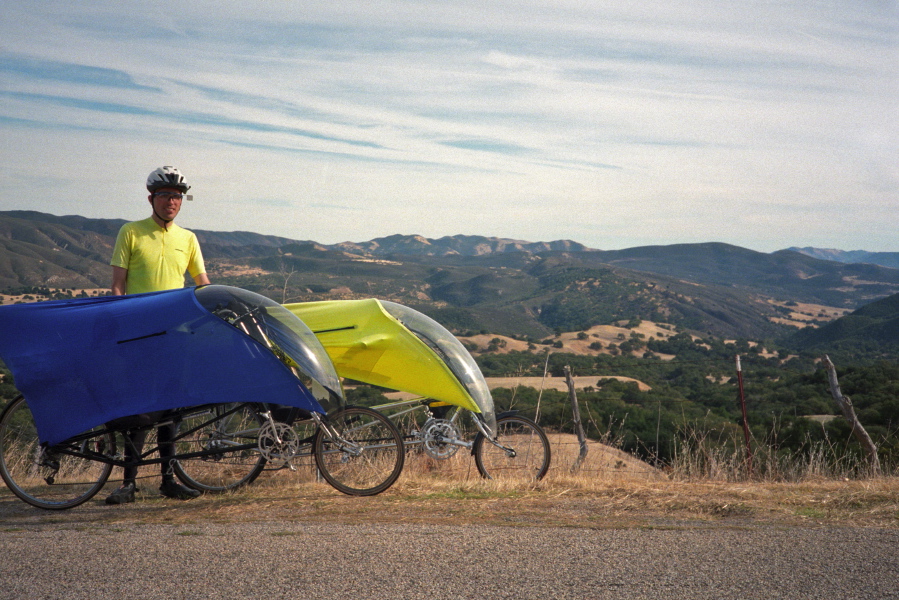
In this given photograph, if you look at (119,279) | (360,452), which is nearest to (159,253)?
(119,279)

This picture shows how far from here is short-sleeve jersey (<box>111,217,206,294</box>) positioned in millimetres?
5293

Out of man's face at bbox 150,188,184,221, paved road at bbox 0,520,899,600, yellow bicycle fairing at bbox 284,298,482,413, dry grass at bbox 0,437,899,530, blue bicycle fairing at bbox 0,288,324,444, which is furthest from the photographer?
yellow bicycle fairing at bbox 284,298,482,413

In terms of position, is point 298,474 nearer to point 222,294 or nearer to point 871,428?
point 222,294

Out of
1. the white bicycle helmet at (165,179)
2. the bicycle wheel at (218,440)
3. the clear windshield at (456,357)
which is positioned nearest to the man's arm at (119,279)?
the white bicycle helmet at (165,179)

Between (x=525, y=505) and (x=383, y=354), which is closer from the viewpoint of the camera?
(x=525, y=505)

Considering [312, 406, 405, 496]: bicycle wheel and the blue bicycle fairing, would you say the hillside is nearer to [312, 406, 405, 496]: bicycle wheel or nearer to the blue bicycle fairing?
[312, 406, 405, 496]: bicycle wheel

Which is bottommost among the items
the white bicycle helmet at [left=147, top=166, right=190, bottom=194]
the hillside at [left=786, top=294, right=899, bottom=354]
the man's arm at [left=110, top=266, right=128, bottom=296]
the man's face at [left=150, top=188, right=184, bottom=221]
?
the hillside at [left=786, top=294, right=899, bottom=354]

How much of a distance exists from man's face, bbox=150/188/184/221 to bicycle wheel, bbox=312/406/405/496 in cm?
208

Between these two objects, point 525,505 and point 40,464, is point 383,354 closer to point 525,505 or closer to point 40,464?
point 525,505

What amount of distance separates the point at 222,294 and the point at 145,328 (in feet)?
1.89

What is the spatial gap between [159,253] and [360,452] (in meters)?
2.22

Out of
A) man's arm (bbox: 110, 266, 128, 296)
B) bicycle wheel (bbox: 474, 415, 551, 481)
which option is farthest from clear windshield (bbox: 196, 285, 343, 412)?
bicycle wheel (bbox: 474, 415, 551, 481)

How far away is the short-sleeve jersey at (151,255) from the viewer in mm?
5293

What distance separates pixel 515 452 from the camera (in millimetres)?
6016
